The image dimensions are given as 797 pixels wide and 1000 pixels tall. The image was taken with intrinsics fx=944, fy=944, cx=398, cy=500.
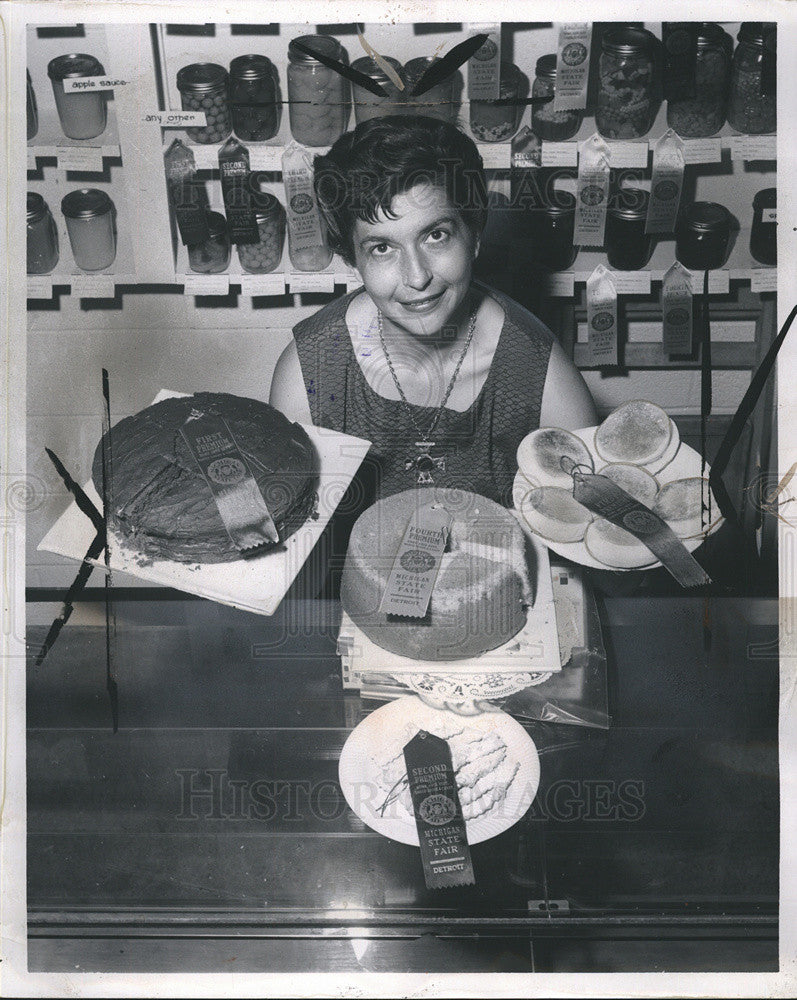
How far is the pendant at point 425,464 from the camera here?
1187 millimetres

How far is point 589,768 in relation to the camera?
1.19m

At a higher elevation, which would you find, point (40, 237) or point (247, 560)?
point (40, 237)

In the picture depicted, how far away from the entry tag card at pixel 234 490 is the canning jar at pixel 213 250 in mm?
206

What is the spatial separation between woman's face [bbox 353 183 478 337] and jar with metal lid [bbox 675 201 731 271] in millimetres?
262

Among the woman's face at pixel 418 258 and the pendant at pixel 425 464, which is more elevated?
the woman's face at pixel 418 258

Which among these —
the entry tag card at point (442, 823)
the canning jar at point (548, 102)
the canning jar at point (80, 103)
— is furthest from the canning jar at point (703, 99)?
the entry tag card at point (442, 823)

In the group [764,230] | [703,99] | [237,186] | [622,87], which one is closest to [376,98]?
[237,186]

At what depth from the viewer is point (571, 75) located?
3.84ft

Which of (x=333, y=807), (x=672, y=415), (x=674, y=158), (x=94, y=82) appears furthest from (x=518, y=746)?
(x=94, y=82)

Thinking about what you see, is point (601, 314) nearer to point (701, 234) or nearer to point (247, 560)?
point (701, 234)

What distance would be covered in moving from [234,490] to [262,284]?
0.86ft

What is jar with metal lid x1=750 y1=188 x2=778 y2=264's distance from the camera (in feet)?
3.92

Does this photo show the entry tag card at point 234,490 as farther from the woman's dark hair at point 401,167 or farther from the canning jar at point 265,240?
the woman's dark hair at point 401,167

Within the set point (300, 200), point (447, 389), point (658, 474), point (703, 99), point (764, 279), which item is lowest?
point (658, 474)
